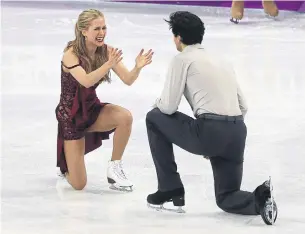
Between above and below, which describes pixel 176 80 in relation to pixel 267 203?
above

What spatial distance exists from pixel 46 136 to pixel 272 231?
2.19 meters

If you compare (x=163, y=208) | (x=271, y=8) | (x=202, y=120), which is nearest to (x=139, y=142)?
(x=163, y=208)

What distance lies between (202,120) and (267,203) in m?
0.43

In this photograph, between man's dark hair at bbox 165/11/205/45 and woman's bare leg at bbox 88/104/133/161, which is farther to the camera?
woman's bare leg at bbox 88/104/133/161

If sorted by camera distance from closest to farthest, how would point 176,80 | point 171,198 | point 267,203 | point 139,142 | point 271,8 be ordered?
point 267,203 → point 176,80 → point 171,198 → point 139,142 → point 271,8

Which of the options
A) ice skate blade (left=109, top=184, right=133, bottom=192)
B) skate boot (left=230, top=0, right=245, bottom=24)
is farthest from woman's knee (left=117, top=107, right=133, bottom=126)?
skate boot (left=230, top=0, right=245, bottom=24)

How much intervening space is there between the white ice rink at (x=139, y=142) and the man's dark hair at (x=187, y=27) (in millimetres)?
723

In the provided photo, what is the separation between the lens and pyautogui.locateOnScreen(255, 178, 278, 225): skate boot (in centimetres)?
415

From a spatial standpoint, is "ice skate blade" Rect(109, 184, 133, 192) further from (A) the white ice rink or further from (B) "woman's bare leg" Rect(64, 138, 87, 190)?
(B) "woman's bare leg" Rect(64, 138, 87, 190)

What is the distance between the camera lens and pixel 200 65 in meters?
4.28

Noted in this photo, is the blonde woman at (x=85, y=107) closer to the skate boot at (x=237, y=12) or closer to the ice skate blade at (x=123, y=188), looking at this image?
the ice skate blade at (x=123, y=188)

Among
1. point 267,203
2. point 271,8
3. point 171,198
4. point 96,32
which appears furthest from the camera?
point 271,8

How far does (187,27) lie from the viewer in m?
4.32

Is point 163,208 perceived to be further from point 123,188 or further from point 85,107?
point 85,107
